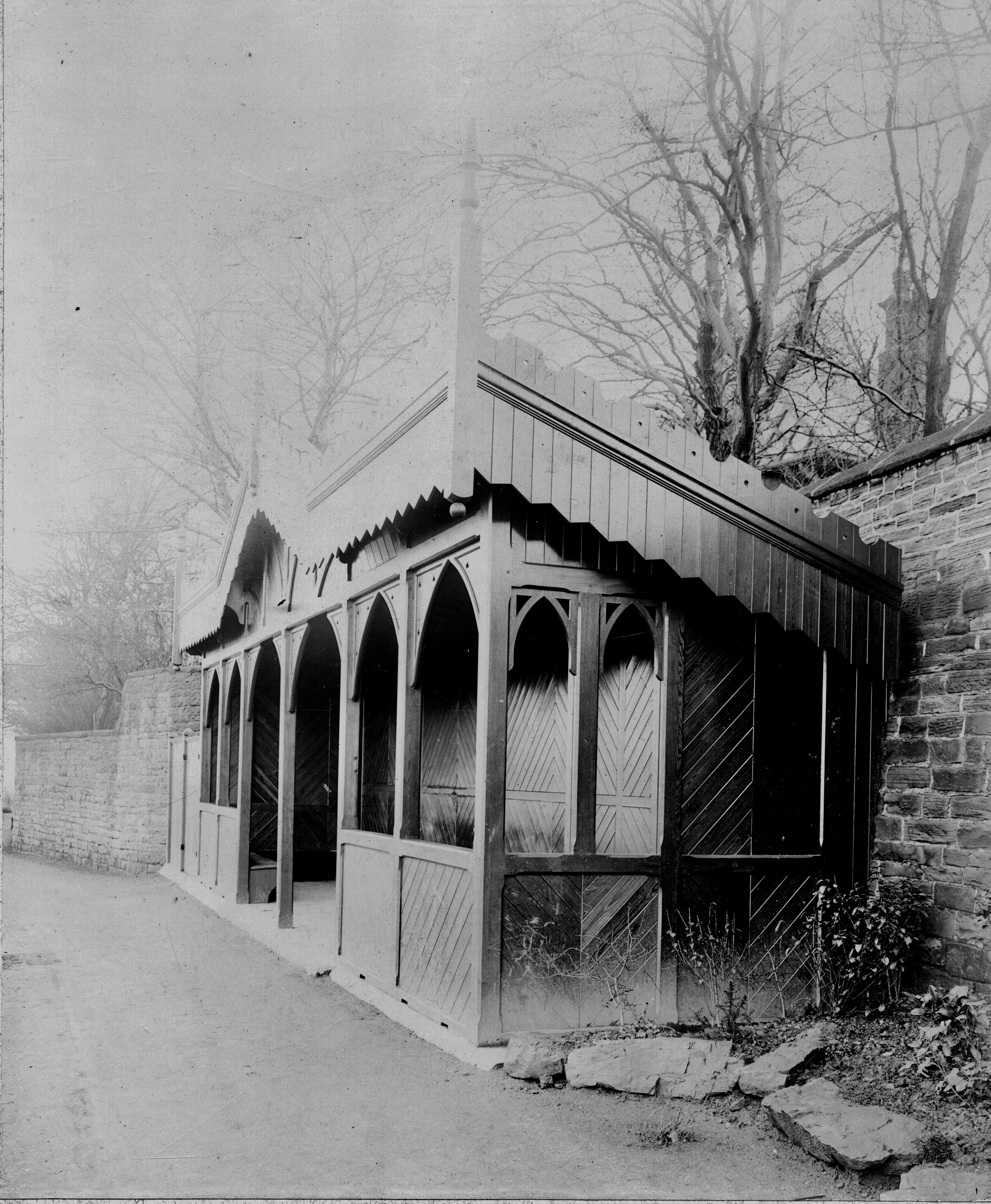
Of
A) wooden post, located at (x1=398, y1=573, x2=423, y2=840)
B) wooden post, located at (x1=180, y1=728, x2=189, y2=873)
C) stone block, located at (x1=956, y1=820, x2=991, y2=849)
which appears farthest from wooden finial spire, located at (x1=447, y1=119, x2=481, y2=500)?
wooden post, located at (x1=180, y1=728, x2=189, y2=873)

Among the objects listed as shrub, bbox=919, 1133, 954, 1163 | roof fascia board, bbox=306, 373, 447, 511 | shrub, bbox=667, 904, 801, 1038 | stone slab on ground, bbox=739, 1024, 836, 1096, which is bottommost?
shrub, bbox=919, 1133, 954, 1163

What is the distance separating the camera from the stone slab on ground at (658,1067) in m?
5.80

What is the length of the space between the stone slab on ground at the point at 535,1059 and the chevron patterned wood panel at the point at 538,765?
135 inches

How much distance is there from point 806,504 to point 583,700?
187cm

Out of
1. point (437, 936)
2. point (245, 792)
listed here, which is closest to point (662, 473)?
point (437, 936)

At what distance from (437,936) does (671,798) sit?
179 cm

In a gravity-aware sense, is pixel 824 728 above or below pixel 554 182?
below

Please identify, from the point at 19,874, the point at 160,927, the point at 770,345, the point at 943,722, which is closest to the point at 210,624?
the point at 160,927

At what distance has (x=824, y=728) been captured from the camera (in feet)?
25.0

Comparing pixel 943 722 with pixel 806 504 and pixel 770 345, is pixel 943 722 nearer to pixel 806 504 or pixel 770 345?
pixel 806 504

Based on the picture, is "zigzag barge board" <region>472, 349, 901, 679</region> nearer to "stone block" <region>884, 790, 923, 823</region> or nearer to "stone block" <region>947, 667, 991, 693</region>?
"stone block" <region>947, 667, 991, 693</region>

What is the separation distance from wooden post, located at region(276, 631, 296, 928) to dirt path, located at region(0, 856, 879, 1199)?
2.39 metres

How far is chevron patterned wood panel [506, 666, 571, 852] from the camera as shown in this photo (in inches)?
392

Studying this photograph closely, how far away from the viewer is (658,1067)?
5938 mm
